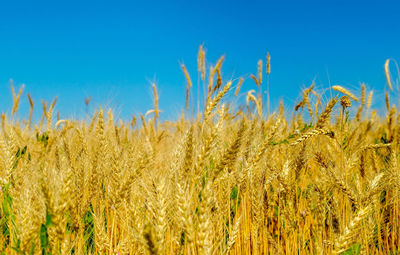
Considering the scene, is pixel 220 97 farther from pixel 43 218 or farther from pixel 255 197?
pixel 43 218

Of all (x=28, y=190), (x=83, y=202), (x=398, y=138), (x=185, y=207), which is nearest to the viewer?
(x=185, y=207)

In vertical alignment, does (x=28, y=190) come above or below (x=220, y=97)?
below

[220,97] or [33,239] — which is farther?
[220,97]

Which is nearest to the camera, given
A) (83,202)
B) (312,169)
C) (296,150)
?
(83,202)

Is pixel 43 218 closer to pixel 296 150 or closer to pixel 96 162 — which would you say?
pixel 96 162

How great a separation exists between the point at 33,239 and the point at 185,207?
480mm

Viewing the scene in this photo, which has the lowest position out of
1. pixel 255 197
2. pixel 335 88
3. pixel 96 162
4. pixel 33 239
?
pixel 33 239

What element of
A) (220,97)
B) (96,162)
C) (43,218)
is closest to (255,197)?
(220,97)

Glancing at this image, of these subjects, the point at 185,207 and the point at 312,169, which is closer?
the point at 185,207

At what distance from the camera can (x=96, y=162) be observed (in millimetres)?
1600

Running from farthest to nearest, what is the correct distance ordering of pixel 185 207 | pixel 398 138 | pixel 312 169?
pixel 398 138
pixel 312 169
pixel 185 207

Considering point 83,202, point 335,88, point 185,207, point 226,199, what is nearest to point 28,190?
point 83,202

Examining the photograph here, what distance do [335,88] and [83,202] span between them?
1.89 meters

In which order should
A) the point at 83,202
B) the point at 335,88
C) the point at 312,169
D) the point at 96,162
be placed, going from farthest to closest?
the point at 312,169, the point at 335,88, the point at 96,162, the point at 83,202
